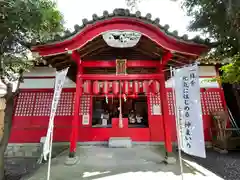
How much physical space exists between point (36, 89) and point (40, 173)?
5046mm

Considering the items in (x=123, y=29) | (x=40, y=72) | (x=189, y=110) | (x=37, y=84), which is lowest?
(x=189, y=110)

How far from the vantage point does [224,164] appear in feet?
18.0

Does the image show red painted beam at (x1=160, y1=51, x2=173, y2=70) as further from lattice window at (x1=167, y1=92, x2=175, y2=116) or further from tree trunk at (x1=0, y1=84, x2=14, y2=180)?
tree trunk at (x1=0, y1=84, x2=14, y2=180)

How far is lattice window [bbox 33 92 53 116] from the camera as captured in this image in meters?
8.17

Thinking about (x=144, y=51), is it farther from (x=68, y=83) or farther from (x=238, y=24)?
(x=68, y=83)

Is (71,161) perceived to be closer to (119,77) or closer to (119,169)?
(119,169)

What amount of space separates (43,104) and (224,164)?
7.43 m

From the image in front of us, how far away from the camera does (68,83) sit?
8.44 meters

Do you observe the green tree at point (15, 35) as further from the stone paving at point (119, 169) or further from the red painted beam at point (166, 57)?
the red painted beam at point (166, 57)

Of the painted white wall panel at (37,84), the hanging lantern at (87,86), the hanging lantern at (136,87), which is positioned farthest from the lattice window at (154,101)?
the painted white wall panel at (37,84)

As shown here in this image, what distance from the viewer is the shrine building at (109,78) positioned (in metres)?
4.52

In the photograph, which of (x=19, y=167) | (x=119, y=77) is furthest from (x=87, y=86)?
(x=19, y=167)

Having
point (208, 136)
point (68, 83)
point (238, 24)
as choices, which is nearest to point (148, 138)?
point (208, 136)

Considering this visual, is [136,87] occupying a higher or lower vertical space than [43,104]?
higher
